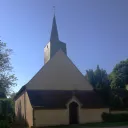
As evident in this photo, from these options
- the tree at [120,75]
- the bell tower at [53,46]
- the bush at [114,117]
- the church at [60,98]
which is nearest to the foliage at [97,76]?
the tree at [120,75]

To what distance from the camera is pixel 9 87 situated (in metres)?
29.5

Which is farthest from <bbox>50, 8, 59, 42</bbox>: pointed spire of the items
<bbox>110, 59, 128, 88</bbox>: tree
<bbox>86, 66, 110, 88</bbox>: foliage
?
<bbox>110, 59, 128, 88</bbox>: tree

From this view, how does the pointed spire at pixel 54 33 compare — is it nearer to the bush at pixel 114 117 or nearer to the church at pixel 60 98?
the church at pixel 60 98

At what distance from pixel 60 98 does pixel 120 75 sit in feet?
99.8

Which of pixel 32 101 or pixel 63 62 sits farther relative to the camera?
pixel 63 62

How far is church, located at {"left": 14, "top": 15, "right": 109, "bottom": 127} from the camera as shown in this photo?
99.0 feet

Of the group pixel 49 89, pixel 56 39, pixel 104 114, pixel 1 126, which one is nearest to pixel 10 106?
pixel 56 39

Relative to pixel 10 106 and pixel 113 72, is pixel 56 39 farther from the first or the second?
pixel 113 72

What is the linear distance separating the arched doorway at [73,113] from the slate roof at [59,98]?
804 mm

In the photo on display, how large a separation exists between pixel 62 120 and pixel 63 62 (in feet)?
25.1

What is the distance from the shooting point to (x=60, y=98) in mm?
31969

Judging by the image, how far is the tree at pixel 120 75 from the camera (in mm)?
58156

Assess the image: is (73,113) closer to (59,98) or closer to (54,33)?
(59,98)

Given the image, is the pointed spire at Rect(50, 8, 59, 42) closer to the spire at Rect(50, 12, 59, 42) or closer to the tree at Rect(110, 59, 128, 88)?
the spire at Rect(50, 12, 59, 42)
